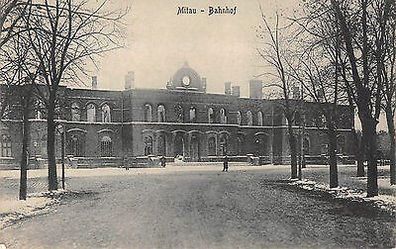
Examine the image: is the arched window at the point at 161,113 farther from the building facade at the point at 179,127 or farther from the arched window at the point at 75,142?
the arched window at the point at 75,142

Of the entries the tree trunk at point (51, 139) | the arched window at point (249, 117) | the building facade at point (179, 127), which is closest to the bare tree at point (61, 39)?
the tree trunk at point (51, 139)

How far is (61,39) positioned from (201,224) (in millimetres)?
4574

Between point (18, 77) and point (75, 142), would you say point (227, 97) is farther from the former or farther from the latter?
point (75, 142)

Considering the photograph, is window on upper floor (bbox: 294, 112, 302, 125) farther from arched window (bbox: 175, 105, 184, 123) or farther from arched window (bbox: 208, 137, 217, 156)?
arched window (bbox: 208, 137, 217, 156)

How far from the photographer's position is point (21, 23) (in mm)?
8391

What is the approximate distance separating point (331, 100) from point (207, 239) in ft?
29.6

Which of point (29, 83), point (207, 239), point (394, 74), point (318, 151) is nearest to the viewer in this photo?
point (207, 239)

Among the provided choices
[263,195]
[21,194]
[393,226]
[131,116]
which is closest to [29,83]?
[21,194]

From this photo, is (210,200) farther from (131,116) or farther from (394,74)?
(131,116)

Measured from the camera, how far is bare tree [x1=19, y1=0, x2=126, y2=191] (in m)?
8.47

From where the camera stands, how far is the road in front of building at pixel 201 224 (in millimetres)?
6938

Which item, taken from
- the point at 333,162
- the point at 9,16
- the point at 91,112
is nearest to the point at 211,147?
the point at 91,112

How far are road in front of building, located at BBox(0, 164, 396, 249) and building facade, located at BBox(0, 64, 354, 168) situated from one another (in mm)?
4895

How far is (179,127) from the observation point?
86.7ft
